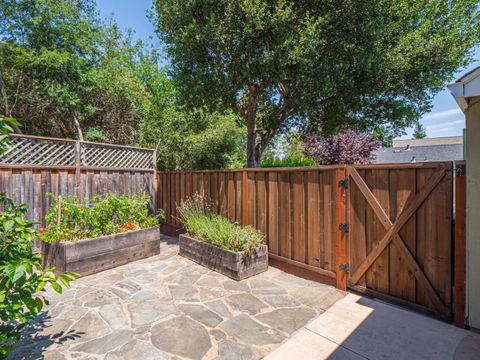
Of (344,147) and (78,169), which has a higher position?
(344,147)

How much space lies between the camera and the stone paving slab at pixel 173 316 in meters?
2.10

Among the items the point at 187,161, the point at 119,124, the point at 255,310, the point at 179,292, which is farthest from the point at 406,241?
the point at 119,124

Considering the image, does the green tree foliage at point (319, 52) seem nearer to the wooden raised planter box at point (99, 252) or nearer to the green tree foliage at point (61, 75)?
the wooden raised planter box at point (99, 252)

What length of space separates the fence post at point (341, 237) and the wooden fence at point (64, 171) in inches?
175

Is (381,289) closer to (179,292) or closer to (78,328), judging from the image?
(179,292)

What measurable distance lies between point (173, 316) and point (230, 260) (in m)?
1.13

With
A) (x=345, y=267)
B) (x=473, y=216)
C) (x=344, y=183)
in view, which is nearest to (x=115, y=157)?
(x=344, y=183)

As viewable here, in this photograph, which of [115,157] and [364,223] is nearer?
[364,223]

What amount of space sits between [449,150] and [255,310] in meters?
21.5

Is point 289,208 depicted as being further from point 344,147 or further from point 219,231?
point 344,147

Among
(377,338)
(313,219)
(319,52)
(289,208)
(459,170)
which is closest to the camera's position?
(377,338)

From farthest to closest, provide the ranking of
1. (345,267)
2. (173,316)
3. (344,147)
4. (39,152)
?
(344,147), (39,152), (345,267), (173,316)

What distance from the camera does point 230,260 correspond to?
3.56 meters

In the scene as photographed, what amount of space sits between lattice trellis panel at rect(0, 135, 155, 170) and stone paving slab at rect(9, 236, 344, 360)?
2.46 meters
